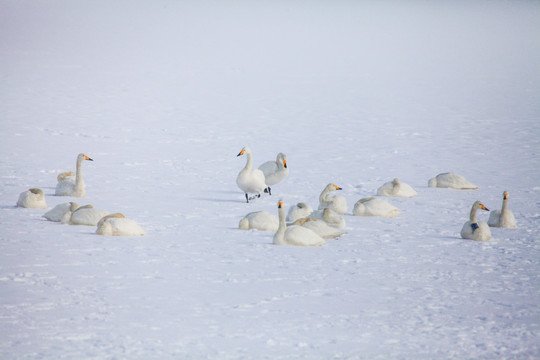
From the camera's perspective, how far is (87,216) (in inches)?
420

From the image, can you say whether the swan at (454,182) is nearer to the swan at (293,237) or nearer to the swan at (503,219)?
the swan at (503,219)

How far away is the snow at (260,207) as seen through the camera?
24.0 ft

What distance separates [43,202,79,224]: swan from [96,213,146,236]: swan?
0.62 meters

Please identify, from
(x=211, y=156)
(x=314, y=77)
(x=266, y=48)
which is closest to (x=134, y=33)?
(x=266, y=48)

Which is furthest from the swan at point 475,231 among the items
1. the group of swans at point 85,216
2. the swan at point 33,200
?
the swan at point 33,200

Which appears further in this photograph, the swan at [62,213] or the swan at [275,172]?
the swan at [275,172]

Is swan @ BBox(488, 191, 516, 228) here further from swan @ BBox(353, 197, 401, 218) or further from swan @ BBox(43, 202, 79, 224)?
swan @ BBox(43, 202, 79, 224)

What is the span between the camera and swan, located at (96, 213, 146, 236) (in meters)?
10.2

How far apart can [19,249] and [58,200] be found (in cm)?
287

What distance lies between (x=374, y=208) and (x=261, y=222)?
162 cm

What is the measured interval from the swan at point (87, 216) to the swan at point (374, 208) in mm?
2964

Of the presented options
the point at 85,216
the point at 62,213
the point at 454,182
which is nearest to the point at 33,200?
the point at 62,213

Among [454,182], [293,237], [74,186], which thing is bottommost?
[293,237]

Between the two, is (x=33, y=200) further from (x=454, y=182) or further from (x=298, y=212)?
(x=454, y=182)
